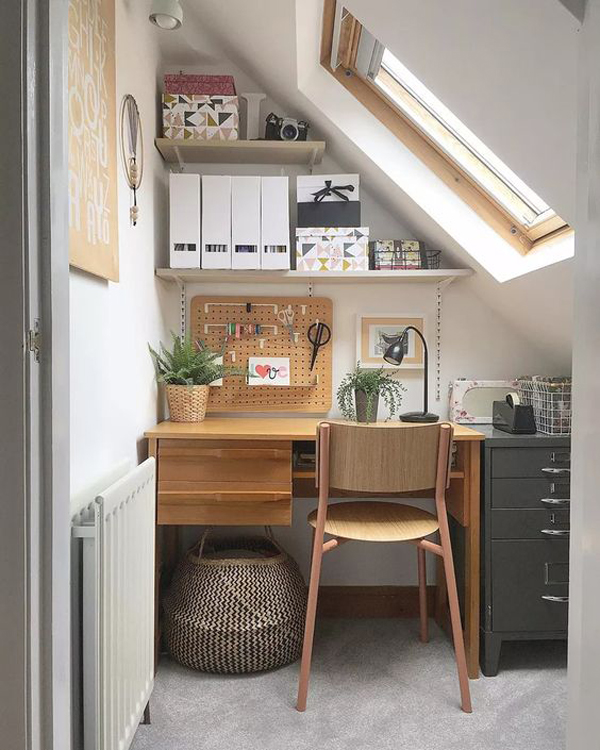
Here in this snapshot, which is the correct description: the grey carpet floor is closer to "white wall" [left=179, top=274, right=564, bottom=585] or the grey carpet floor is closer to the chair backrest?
"white wall" [left=179, top=274, right=564, bottom=585]

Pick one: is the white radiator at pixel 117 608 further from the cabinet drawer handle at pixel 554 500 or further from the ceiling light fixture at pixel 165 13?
the ceiling light fixture at pixel 165 13

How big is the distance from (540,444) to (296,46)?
5.21 ft

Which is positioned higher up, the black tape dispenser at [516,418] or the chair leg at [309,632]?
the black tape dispenser at [516,418]

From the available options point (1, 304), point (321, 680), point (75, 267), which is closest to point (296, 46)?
point (75, 267)

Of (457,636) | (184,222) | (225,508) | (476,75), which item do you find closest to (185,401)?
(225,508)

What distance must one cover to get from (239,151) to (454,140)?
0.86 m

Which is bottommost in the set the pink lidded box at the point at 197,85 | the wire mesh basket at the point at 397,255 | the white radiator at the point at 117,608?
the white radiator at the point at 117,608

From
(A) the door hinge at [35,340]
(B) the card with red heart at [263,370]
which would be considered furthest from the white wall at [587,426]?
(B) the card with red heart at [263,370]

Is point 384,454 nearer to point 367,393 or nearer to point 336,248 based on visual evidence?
point 367,393

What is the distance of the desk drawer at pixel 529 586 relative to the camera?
6.64 feet

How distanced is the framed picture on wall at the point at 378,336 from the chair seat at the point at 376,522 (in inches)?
26.2

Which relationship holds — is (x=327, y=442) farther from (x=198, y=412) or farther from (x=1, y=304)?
(x=1, y=304)

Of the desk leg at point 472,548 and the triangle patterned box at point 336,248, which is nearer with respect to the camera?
the desk leg at point 472,548

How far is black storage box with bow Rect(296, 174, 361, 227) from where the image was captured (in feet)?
7.75
